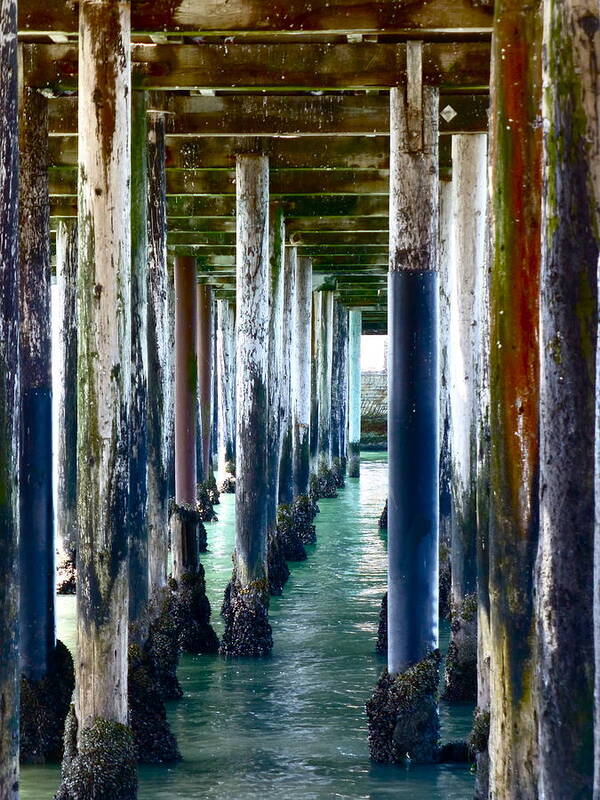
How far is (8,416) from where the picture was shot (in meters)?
4.16

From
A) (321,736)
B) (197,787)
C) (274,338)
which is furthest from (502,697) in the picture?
(274,338)

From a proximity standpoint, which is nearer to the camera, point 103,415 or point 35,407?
point 103,415

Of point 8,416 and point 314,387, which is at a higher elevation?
point 8,416

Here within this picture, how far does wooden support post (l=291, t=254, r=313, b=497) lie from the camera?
17859mm

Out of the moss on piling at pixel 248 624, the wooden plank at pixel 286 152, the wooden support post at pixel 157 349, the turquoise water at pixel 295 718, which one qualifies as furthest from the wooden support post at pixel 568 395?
the wooden plank at pixel 286 152

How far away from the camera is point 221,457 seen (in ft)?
77.3

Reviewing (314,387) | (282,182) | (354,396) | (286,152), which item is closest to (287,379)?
(282,182)

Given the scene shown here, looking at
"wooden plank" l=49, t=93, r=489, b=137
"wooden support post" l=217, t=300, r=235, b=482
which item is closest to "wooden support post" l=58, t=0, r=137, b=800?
"wooden plank" l=49, t=93, r=489, b=137

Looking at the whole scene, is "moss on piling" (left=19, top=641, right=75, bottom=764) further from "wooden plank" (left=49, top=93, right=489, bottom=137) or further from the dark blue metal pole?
"wooden plank" (left=49, top=93, right=489, bottom=137)

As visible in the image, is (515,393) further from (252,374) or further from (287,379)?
(287,379)

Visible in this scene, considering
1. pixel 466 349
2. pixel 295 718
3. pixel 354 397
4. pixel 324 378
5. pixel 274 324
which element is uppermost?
pixel 274 324

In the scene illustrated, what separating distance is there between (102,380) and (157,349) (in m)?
3.05

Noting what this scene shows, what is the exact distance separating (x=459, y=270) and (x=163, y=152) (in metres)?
2.16

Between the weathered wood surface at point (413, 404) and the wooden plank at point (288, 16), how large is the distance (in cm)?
65
